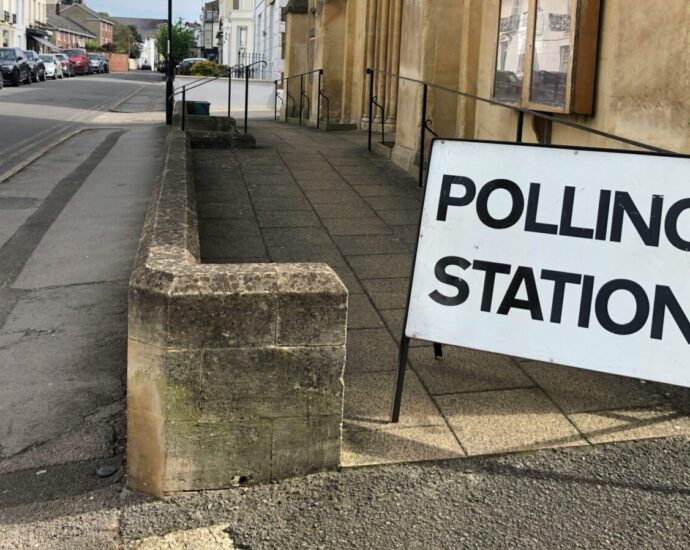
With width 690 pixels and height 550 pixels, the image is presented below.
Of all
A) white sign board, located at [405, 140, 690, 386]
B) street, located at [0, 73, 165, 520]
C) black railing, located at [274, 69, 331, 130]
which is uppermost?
black railing, located at [274, 69, 331, 130]

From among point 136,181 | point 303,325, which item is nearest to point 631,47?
point 303,325

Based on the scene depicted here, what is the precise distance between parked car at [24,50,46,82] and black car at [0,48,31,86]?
930 millimetres

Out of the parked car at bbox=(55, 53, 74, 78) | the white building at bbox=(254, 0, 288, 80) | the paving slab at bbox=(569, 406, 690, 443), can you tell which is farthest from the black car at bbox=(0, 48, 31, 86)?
the paving slab at bbox=(569, 406, 690, 443)

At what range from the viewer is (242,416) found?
10.7 feet

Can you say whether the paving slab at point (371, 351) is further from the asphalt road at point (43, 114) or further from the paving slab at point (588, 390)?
the asphalt road at point (43, 114)

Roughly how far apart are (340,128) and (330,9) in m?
2.75

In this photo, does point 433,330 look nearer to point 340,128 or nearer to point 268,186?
point 268,186

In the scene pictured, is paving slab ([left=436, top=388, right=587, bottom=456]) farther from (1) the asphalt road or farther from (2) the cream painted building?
(2) the cream painted building

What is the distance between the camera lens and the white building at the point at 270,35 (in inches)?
1368

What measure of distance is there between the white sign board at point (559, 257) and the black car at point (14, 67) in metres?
39.5

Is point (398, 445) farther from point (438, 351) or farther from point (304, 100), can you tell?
point (304, 100)

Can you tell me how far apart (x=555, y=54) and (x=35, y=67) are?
43877 mm

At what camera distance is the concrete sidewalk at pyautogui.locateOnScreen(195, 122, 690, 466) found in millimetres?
3777

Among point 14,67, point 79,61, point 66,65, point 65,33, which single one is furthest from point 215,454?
point 65,33
